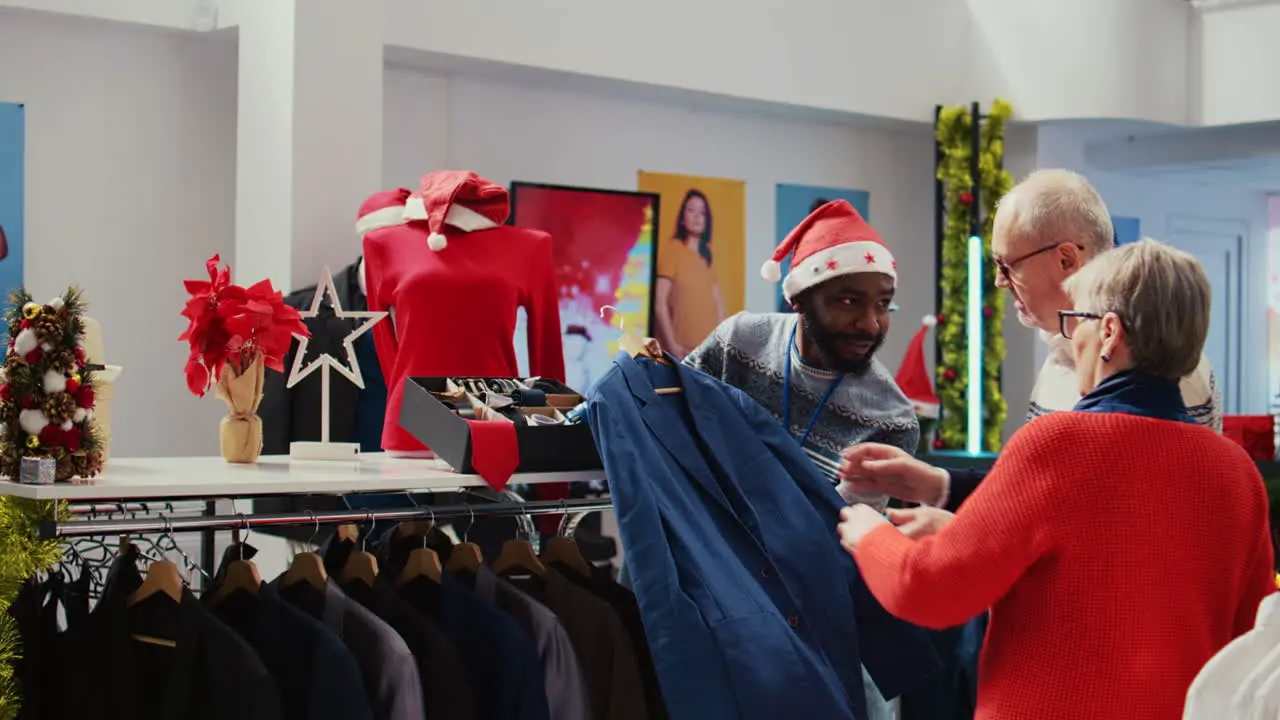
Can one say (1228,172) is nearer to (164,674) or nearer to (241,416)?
(241,416)

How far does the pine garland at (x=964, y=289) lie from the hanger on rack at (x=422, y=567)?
5294 mm

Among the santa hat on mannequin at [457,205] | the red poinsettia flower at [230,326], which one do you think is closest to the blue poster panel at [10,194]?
the santa hat on mannequin at [457,205]

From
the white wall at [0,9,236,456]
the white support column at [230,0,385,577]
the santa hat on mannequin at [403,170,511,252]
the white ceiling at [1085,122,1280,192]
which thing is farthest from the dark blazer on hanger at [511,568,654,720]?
the white ceiling at [1085,122,1280,192]

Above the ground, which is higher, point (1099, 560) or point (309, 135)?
point (309, 135)

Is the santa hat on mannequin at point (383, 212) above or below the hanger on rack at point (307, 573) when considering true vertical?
above

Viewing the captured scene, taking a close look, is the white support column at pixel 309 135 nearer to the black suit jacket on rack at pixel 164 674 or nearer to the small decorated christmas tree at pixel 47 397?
the small decorated christmas tree at pixel 47 397

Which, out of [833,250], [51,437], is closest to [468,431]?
[51,437]

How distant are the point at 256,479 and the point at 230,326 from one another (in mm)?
433

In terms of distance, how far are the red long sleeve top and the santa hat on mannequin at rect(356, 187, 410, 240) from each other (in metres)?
0.04

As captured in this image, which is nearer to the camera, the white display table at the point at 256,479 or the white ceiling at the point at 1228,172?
the white display table at the point at 256,479

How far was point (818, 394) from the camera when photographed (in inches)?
117

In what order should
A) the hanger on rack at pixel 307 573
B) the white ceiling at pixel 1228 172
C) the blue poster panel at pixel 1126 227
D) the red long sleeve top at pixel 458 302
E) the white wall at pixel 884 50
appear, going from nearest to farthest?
the hanger on rack at pixel 307 573 → the red long sleeve top at pixel 458 302 → the white wall at pixel 884 50 → the white ceiling at pixel 1228 172 → the blue poster panel at pixel 1126 227

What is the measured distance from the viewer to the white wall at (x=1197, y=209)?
8094 millimetres

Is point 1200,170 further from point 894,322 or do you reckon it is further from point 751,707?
point 751,707
